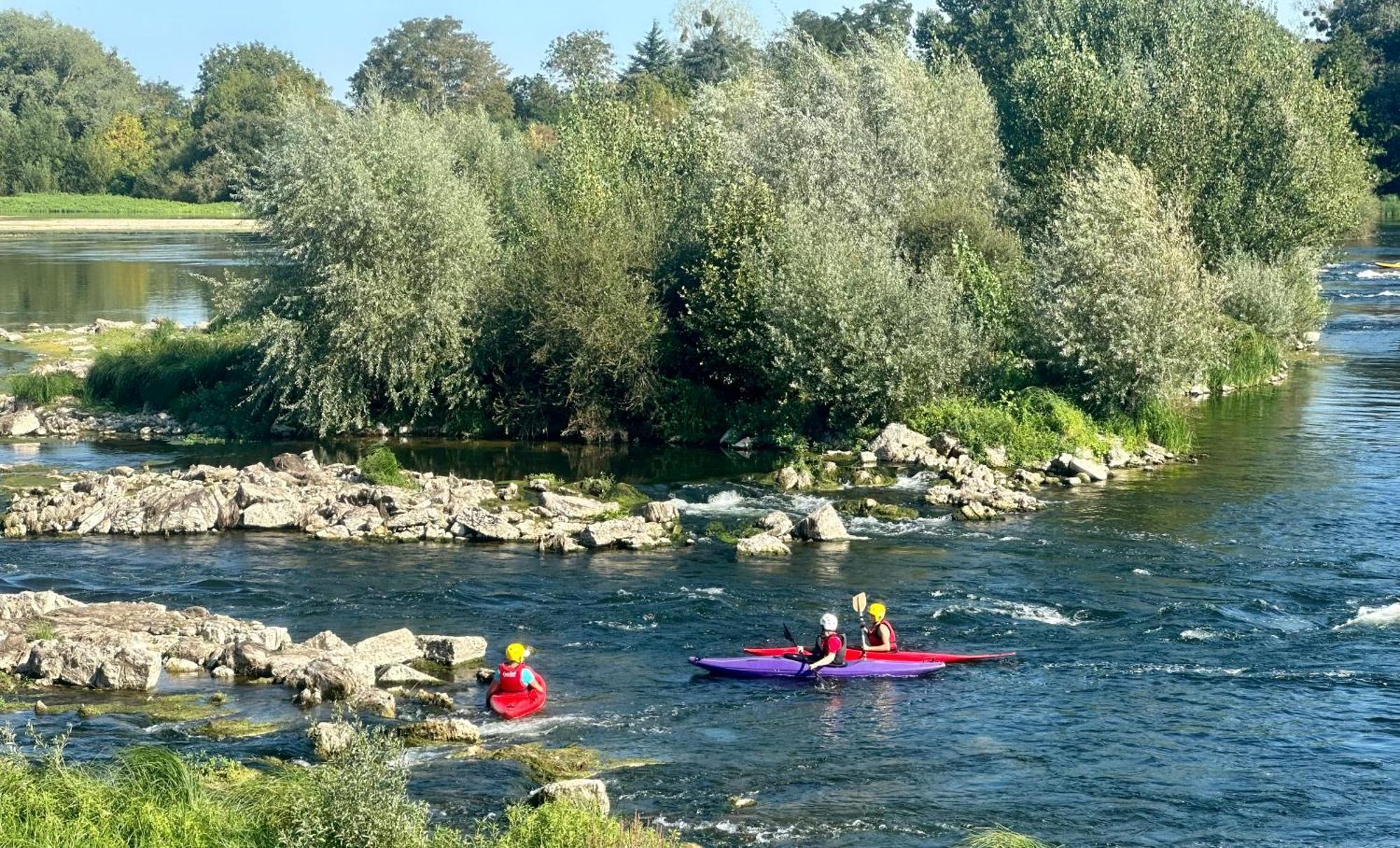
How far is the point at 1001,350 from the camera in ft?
167

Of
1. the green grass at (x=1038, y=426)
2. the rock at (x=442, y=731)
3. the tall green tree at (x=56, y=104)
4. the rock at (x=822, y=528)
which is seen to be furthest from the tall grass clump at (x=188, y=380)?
the tall green tree at (x=56, y=104)

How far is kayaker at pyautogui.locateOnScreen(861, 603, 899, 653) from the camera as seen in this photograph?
2872 cm

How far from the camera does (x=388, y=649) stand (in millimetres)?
28312

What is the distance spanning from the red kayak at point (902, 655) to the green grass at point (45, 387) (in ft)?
119

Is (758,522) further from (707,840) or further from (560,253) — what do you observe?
(707,840)

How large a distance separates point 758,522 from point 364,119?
22781mm

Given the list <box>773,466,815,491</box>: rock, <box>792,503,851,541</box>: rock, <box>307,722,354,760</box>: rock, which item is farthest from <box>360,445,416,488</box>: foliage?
<box>307,722,354,760</box>: rock

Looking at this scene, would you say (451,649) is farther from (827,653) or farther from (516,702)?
(827,653)

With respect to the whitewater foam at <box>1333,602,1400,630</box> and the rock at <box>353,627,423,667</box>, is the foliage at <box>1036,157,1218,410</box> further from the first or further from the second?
the rock at <box>353,627,423,667</box>

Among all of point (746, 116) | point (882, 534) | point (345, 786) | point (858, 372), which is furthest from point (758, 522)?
point (746, 116)

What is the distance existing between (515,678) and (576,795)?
537 cm

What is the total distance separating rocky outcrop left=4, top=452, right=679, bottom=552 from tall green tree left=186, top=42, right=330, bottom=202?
9612cm

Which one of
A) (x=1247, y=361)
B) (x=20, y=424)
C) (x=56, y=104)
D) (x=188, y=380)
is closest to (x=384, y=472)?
(x=188, y=380)

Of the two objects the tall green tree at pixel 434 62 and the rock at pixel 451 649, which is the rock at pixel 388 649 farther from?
the tall green tree at pixel 434 62
